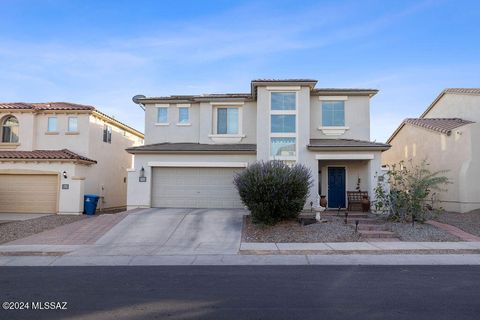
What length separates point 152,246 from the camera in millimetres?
11898

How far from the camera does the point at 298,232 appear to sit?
1318cm

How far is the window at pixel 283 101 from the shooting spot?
18406 mm

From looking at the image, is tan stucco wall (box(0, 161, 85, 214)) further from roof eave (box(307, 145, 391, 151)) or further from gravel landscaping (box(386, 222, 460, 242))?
gravel landscaping (box(386, 222, 460, 242))

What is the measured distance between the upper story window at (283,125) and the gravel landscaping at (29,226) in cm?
1014

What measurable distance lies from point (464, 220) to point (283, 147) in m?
8.28

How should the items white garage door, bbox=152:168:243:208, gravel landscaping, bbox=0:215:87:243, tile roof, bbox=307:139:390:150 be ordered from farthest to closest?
white garage door, bbox=152:168:243:208, tile roof, bbox=307:139:390:150, gravel landscaping, bbox=0:215:87:243

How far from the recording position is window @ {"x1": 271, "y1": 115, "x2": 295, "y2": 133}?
18.3 metres

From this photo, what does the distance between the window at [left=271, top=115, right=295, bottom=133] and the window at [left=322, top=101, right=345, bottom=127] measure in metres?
2.27

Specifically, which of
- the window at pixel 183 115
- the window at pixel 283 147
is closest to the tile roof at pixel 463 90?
the window at pixel 283 147

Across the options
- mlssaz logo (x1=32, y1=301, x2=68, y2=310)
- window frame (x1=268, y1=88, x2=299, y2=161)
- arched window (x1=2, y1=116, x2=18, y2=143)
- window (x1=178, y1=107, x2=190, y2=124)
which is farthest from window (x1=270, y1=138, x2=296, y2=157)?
arched window (x1=2, y1=116, x2=18, y2=143)

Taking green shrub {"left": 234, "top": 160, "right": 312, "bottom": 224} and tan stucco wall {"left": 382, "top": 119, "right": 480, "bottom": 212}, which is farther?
tan stucco wall {"left": 382, "top": 119, "right": 480, "bottom": 212}

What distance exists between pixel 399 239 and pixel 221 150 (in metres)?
8.94

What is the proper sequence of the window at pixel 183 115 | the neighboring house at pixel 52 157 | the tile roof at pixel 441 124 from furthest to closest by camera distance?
the window at pixel 183 115, the neighboring house at pixel 52 157, the tile roof at pixel 441 124

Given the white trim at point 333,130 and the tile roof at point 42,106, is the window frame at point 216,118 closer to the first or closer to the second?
the white trim at point 333,130
